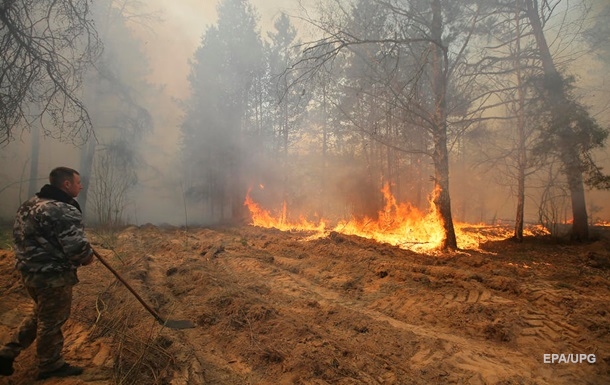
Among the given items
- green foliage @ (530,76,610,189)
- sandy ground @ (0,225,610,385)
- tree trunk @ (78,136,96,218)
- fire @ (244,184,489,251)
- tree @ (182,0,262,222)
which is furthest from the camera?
tree @ (182,0,262,222)

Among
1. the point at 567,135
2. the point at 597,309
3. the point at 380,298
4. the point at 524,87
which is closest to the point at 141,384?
the point at 380,298

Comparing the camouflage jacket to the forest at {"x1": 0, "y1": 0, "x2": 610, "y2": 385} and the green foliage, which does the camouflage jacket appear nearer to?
the forest at {"x1": 0, "y1": 0, "x2": 610, "y2": 385}

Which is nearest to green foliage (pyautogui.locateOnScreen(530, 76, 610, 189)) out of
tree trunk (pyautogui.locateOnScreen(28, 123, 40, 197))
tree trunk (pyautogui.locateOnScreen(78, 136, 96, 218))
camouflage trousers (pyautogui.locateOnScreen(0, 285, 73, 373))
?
camouflage trousers (pyautogui.locateOnScreen(0, 285, 73, 373))

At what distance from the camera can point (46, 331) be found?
11.1 feet

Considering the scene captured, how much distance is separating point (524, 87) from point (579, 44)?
267cm

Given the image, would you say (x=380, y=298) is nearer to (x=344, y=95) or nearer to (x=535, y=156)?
(x=535, y=156)

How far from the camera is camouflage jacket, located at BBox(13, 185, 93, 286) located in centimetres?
338

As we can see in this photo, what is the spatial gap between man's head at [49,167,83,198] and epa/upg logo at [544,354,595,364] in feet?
19.9

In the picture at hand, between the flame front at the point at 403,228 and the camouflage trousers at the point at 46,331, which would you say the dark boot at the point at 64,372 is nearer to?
the camouflage trousers at the point at 46,331

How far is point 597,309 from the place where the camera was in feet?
15.4

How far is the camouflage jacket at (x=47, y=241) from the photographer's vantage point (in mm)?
3385

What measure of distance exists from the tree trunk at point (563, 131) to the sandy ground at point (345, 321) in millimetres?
1760

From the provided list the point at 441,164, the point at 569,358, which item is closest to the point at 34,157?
the point at 441,164

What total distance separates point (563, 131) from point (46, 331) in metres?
11.9
